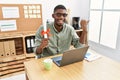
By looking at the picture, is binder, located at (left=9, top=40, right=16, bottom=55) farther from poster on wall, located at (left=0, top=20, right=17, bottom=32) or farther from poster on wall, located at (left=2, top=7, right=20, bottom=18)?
poster on wall, located at (left=2, top=7, right=20, bottom=18)

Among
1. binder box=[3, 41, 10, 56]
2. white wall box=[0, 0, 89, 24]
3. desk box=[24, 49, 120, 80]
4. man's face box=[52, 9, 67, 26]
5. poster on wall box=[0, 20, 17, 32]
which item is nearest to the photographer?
desk box=[24, 49, 120, 80]

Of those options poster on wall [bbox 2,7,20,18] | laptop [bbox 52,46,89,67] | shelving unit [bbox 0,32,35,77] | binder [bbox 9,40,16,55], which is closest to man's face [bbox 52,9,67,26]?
laptop [bbox 52,46,89,67]

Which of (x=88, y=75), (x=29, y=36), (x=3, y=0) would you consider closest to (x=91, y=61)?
(x=88, y=75)

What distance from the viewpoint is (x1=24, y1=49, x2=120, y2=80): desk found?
1.06m

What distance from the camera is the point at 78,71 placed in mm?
1154

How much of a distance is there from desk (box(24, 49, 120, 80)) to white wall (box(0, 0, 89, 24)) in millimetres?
1687

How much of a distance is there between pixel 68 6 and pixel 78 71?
2.22 m

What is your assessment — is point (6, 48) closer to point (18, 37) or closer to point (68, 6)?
point (18, 37)

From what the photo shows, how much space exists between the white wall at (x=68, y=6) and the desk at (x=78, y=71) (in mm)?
1687

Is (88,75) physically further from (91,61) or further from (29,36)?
(29,36)

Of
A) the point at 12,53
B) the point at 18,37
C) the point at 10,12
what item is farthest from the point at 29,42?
the point at 10,12

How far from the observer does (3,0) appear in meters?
2.38

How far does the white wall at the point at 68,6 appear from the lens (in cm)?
264

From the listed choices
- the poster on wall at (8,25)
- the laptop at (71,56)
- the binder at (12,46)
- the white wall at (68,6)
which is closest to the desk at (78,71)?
the laptop at (71,56)
